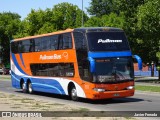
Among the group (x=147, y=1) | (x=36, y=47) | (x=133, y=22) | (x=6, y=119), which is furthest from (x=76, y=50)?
(x=133, y=22)

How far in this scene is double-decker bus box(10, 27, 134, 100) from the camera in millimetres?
19875

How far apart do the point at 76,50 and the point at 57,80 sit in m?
3.16

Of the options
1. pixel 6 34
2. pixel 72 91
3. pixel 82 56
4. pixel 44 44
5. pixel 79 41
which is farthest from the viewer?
pixel 6 34

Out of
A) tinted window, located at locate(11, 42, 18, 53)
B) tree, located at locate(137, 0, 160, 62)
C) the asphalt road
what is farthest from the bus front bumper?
tree, located at locate(137, 0, 160, 62)

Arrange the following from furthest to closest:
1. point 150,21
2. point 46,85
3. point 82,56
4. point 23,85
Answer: point 150,21, point 23,85, point 46,85, point 82,56

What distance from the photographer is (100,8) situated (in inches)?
3661

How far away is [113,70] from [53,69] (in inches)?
208

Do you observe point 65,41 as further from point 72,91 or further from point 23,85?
point 23,85

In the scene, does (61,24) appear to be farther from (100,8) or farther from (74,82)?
(74,82)

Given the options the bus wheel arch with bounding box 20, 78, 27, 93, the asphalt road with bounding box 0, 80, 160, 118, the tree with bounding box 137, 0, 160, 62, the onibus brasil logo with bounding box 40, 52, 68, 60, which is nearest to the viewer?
the asphalt road with bounding box 0, 80, 160, 118

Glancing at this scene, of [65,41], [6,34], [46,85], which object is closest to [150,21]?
[46,85]

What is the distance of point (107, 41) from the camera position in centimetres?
2061

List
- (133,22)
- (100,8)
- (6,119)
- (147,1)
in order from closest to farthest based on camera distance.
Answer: (6,119), (147,1), (133,22), (100,8)

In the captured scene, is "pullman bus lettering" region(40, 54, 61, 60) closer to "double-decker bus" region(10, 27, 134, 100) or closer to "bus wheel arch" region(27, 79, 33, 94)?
"double-decker bus" region(10, 27, 134, 100)
